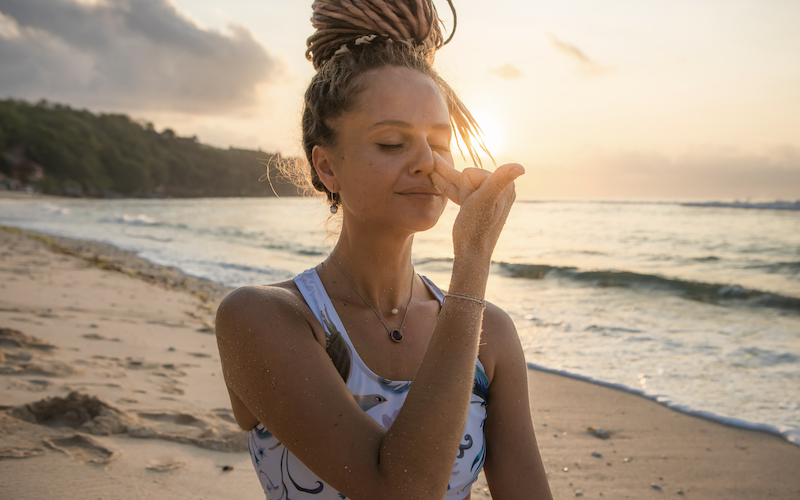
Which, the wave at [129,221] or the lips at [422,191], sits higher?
the lips at [422,191]

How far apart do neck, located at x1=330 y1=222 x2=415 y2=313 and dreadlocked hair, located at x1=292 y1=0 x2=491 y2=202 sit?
395mm

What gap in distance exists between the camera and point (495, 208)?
1.43 metres

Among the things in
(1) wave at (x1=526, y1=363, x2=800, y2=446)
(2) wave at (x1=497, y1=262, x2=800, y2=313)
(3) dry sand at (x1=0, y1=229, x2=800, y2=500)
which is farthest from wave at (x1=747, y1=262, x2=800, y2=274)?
(3) dry sand at (x1=0, y1=229, x2=800, y2=500)

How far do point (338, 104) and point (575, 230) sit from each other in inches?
1126

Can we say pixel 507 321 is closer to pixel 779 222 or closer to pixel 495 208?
pixel 495 208

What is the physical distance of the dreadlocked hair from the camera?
5.94 ft

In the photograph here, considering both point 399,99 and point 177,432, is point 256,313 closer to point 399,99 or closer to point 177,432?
point 399,99

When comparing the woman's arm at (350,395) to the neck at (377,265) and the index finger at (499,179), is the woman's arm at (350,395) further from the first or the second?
the neck at (377,265)

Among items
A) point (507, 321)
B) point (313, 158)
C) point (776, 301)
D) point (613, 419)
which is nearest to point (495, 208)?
point (507, 321)

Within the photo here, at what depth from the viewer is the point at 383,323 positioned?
6.16 feet

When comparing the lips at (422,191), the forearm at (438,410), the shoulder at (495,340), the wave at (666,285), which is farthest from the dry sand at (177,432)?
the wave at (666,285)

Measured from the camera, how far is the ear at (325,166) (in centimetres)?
193

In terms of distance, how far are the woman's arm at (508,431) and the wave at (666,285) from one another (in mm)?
10837

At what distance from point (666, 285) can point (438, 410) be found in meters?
12.7
